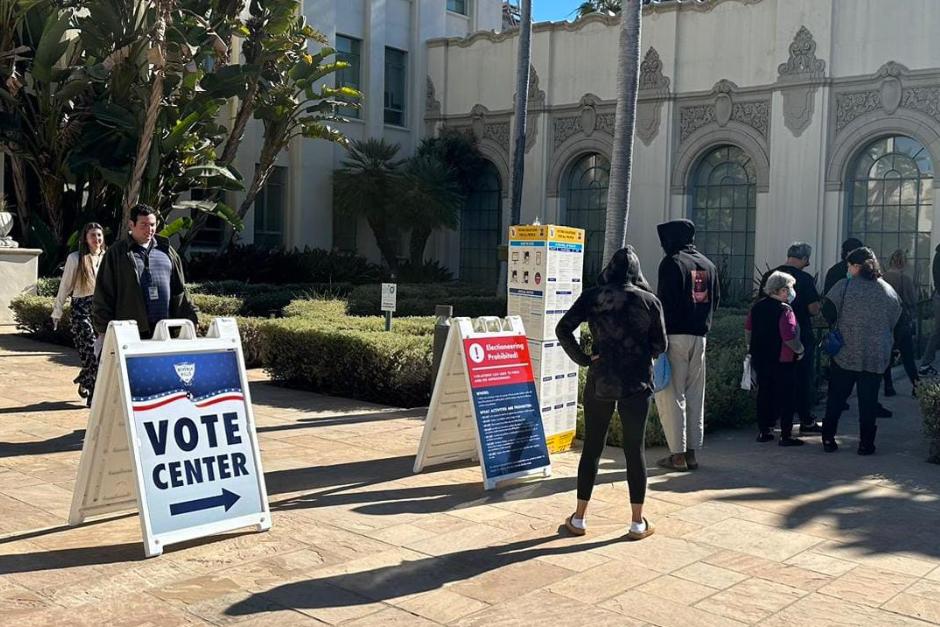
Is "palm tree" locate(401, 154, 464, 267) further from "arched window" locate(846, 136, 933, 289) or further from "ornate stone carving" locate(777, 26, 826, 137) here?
"arched window" locate(846, 136, 933, 289)

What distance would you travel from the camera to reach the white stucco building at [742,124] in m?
19.4

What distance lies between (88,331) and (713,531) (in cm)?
625

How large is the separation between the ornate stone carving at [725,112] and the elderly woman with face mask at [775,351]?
13133 mm

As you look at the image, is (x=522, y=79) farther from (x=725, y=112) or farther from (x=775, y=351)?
(x=775, y=351)

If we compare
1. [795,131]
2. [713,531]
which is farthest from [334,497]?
[795,131]

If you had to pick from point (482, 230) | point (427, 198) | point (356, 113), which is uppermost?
point (356, 113)

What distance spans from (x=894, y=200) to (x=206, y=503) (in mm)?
17523

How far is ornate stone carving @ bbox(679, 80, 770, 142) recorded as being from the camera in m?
21.0

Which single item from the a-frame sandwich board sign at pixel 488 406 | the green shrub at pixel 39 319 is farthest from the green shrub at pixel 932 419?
the green shrub at pixel 39 319

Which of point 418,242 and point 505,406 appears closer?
point 505,406

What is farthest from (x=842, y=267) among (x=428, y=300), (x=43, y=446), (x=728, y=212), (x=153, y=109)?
(x=728, y=212)

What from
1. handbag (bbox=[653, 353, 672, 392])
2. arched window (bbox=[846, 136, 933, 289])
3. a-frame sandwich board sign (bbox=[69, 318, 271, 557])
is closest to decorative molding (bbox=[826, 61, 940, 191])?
arched window (bbox=[846, 136, 933, 289])

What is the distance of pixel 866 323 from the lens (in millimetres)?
8469

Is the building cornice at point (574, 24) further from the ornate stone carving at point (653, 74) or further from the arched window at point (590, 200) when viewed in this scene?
the arched window at point (590, 200)
